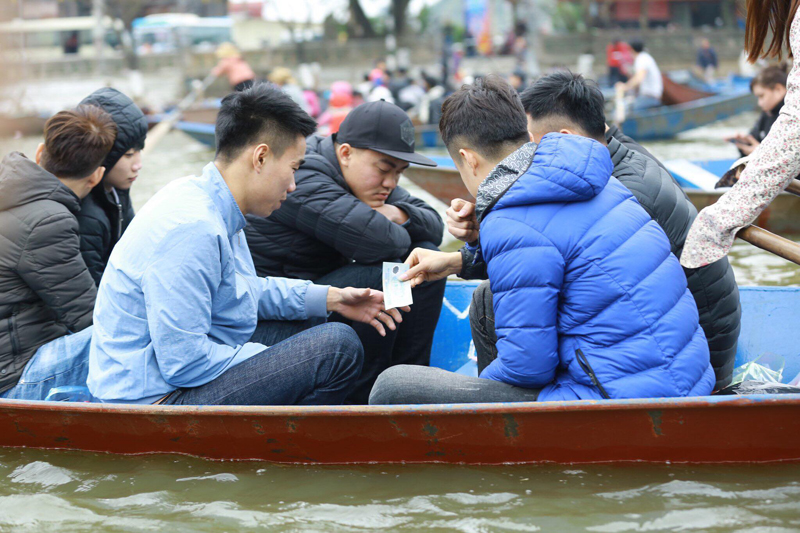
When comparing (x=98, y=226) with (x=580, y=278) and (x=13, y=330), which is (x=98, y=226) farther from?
(x=580, y=278)

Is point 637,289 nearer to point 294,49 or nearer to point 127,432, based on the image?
point 127,432

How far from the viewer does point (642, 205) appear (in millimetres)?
3074

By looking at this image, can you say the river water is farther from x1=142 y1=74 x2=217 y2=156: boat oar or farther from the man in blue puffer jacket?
x1=142 y1=74 x2=217 y2=156: boat oar

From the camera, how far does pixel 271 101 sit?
2.81 m

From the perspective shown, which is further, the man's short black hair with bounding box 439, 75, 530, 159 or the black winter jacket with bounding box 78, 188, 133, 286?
the black winter jacket with bounding box 78, 188, 133, 286

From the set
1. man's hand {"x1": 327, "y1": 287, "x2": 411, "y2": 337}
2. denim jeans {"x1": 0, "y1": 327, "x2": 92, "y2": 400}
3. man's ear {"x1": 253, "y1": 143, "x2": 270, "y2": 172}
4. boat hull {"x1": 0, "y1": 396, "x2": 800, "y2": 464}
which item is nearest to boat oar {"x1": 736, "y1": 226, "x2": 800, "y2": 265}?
boat hull {"x1": 0, "y1": 396, "x2": 800, "y2": 464}

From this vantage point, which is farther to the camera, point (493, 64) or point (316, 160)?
point (493, 64)

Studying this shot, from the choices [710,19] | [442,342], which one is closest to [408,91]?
[442,342]

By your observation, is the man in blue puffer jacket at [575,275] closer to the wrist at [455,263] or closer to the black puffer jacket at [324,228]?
the wrist at [455,263]

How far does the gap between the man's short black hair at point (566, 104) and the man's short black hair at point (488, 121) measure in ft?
1.59

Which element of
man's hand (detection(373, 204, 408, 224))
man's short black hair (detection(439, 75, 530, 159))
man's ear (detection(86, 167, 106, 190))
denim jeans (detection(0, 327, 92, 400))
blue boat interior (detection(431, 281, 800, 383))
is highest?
man's short black hair (detection(439, 75, 530, 159))

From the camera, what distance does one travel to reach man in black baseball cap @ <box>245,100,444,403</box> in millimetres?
3537

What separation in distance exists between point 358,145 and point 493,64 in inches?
972

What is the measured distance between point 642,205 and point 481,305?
0.72 metres
